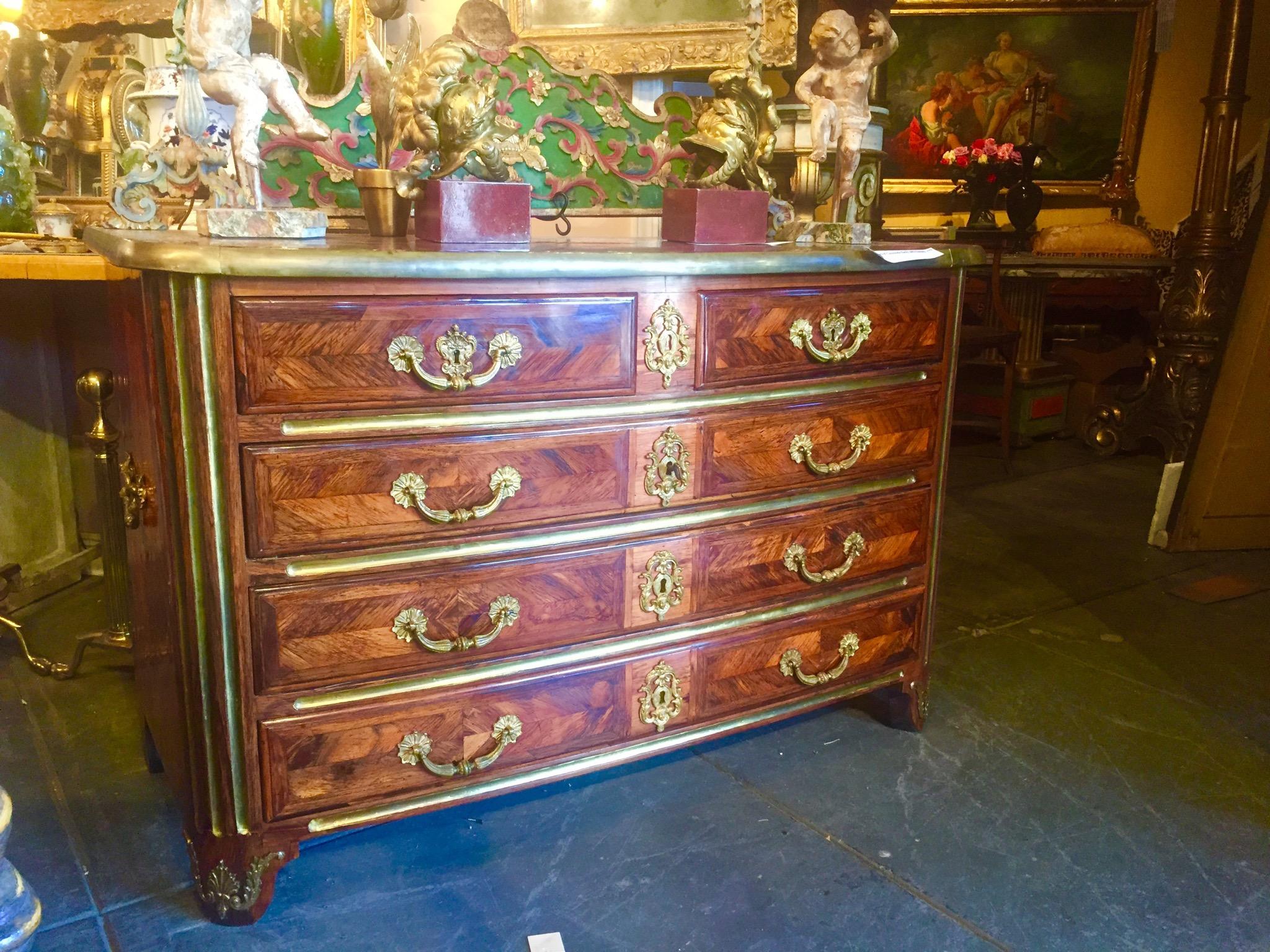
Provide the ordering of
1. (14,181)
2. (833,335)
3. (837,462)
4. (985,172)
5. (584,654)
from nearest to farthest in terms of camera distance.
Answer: (584,654) < (833,335) < (837,462) < (14,181) < (985,172)

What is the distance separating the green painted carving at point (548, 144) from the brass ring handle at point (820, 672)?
1131 mm

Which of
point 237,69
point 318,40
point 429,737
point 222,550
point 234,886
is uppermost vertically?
point 318,40

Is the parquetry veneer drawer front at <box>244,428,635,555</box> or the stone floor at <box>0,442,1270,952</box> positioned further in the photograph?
the stone floor at <box>0,442,1270,952</box>

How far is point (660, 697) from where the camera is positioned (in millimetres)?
1989

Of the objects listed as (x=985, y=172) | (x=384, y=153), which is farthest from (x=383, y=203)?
(x=985, y=172)

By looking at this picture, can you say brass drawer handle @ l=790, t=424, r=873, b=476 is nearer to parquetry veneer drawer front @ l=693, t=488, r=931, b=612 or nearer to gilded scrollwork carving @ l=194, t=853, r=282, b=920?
parquetry veneer drawer front @ l=693, t=488, r=931, b=612

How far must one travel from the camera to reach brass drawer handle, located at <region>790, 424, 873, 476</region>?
2010 mm

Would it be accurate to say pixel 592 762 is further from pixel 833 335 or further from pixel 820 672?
pixel 833 335

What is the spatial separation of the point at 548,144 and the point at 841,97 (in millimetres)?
690

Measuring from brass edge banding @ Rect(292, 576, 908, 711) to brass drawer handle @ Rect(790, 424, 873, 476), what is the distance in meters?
0.29

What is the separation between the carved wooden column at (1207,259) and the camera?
4371mm

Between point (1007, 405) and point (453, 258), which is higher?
point (453, 258)

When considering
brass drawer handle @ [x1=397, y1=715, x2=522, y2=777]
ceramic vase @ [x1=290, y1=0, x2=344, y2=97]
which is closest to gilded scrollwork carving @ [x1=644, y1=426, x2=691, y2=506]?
brass drawer handle @ [x1=397, y1=715, x2=522, y2=777]

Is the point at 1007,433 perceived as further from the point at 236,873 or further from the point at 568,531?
the point at 236,873
